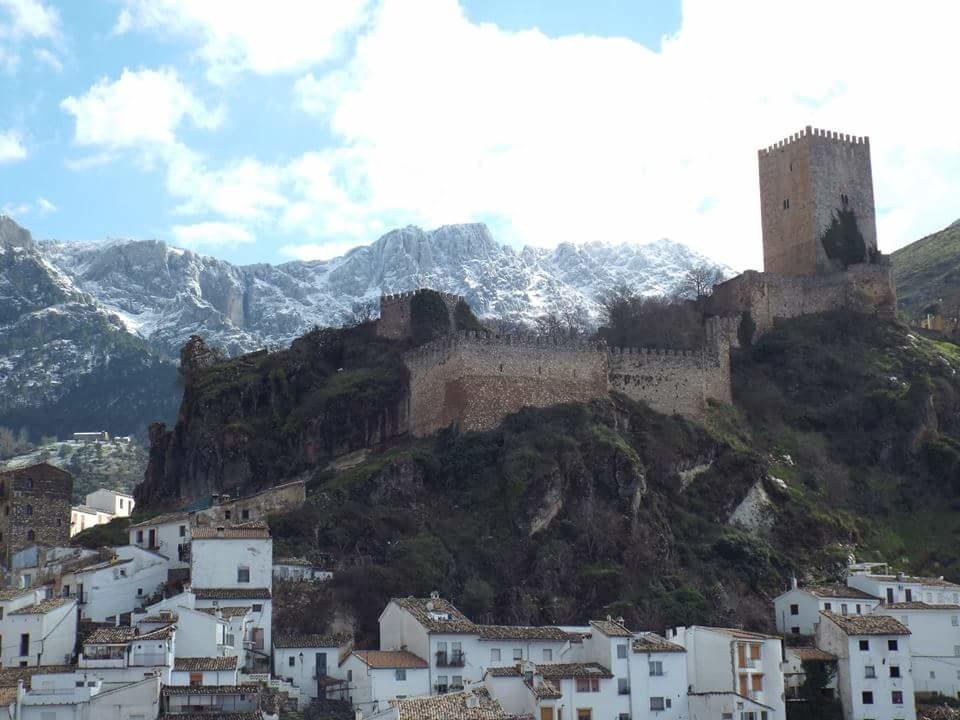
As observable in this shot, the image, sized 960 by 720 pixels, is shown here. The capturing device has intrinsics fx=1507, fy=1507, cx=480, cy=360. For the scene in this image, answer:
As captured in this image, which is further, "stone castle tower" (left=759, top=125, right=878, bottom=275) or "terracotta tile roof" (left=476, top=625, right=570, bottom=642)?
"stone castle tower" (left=759, top=125, right=878, bottom=275)

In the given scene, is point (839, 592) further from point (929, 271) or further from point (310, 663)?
point (929, 271)

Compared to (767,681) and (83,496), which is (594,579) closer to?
(767,681)

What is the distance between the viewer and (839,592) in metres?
66.3

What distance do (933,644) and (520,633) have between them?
1864 centimetres

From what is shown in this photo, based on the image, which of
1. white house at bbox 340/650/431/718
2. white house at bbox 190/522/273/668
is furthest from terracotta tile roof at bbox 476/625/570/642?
white house at bbox 190/522/273/668

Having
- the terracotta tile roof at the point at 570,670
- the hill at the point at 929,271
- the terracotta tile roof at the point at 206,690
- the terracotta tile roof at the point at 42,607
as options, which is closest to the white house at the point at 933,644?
the terracotta tile roof at the point at 570,670

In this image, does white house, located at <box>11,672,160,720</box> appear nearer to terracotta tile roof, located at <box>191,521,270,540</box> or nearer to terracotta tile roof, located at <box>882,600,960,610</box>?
terracotta tile roof, located at <box>191,521,270,540</box>

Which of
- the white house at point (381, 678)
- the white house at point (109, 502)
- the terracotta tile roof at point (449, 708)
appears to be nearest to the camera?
the terracotta tile roof at point (449, 708)

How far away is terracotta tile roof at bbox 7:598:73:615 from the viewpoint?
5900 centimetres

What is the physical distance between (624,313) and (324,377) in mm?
19537

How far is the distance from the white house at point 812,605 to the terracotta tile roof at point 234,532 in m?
22.9

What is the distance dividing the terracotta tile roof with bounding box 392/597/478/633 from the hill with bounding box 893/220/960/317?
65.1 m

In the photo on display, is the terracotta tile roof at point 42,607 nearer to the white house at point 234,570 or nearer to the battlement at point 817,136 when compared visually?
the white house at point 234,570

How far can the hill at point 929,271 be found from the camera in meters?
129
